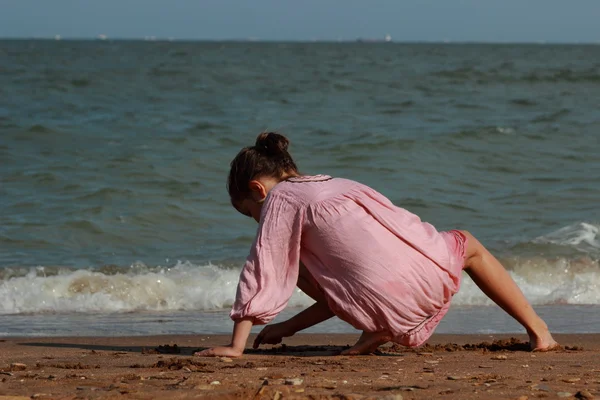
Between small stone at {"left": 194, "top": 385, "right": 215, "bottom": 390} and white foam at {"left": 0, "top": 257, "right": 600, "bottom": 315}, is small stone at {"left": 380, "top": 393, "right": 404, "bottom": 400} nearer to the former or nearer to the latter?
small stone at {"left": 194, "top": 385, "right": 215, "bottom": 390}

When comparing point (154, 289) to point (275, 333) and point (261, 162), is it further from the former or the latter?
point (261, 162)

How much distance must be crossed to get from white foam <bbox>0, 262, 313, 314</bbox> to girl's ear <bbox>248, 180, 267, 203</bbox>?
2.44m

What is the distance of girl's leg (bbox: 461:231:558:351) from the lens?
3.54 meters

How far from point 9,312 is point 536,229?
187 inches

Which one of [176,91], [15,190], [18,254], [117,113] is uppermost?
[176,91]

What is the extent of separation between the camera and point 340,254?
331cm

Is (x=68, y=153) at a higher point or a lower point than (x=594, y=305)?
higher

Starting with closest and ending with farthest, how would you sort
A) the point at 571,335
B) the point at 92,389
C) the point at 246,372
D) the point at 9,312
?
1. the point at 92,389
2. the point at 246,372
3. the point at 571,335
4. the point at 9,312

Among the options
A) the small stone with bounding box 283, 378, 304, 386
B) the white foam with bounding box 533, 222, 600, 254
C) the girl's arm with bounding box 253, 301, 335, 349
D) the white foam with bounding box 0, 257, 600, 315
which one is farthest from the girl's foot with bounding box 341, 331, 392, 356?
the white foam with bounding box 533, 222, 600, 254

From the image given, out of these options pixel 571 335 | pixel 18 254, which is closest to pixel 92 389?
pixel 571 335

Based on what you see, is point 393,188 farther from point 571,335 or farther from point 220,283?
point 571,335

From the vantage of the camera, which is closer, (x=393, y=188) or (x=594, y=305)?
(x=594, y=305)

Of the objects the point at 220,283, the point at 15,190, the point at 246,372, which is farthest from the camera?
the point at 15,190

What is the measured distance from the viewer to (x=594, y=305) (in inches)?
232
